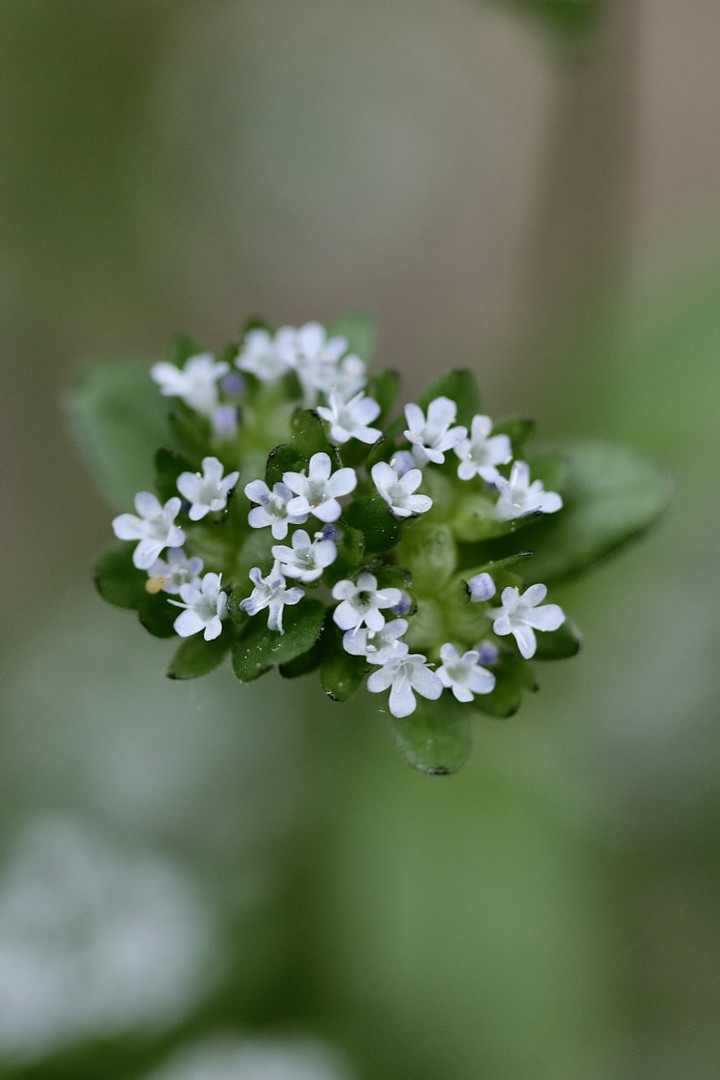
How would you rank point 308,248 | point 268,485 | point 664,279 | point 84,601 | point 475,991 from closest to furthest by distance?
point 268,485 → point 475,991 → point 664,279 → point 84,601 → point 308,248

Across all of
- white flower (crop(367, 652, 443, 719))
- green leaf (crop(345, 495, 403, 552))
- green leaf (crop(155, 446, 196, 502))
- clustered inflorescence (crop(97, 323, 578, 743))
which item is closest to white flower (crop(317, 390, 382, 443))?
clustered inflorescence (crop(97, 323, 578, 743))

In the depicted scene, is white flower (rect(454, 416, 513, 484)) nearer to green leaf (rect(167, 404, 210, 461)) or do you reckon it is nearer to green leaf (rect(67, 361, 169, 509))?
green leaf (rect(167, 404, 210, 461))

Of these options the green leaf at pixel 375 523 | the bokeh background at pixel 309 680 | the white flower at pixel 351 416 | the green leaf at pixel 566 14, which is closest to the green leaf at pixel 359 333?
the white flower at pixel 351 416

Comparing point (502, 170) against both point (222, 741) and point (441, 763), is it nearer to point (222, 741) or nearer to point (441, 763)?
point (222, 741)

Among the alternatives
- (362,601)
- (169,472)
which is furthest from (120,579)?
(362,601)

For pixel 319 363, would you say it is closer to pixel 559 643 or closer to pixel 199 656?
pixel 199 656

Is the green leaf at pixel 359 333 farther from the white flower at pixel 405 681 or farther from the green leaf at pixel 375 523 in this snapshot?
the white flower at pixel 405 681

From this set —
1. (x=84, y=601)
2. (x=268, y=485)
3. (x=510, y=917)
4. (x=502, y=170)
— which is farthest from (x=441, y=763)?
(x=502, y=170)
